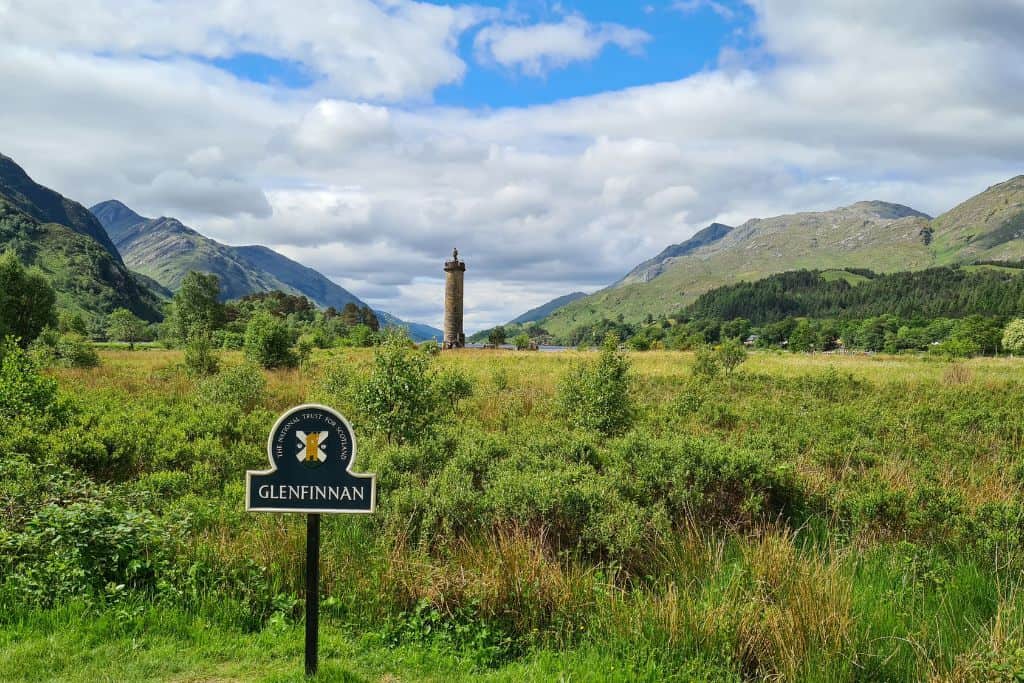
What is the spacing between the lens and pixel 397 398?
1084cm

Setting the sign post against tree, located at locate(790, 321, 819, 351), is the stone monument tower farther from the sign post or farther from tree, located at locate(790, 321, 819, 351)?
tree, located at locate(790, 321, 819, 351)

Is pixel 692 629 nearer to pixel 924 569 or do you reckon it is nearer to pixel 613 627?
pixel 613 627

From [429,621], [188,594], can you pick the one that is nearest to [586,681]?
[429,621]

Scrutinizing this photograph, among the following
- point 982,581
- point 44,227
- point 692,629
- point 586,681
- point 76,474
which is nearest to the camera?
point 586,681

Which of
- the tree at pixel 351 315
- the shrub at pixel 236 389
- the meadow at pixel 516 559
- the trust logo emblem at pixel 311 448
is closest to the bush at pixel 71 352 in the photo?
the shrub at pixel 236 389

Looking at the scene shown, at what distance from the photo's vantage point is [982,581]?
5.55 meters

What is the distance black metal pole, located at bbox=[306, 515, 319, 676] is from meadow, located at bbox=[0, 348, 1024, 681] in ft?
0.48

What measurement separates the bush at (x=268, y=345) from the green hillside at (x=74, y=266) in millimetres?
142023

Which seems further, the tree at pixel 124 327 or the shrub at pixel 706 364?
the tree at pixel 124 327

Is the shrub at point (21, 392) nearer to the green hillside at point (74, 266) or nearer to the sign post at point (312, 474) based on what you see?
the sign post at point (312, 474)

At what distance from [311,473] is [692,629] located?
3.32 m

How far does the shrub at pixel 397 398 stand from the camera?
35.1 feet

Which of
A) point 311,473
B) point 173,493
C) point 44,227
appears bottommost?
point 173,493

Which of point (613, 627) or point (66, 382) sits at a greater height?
point (66, 382)
